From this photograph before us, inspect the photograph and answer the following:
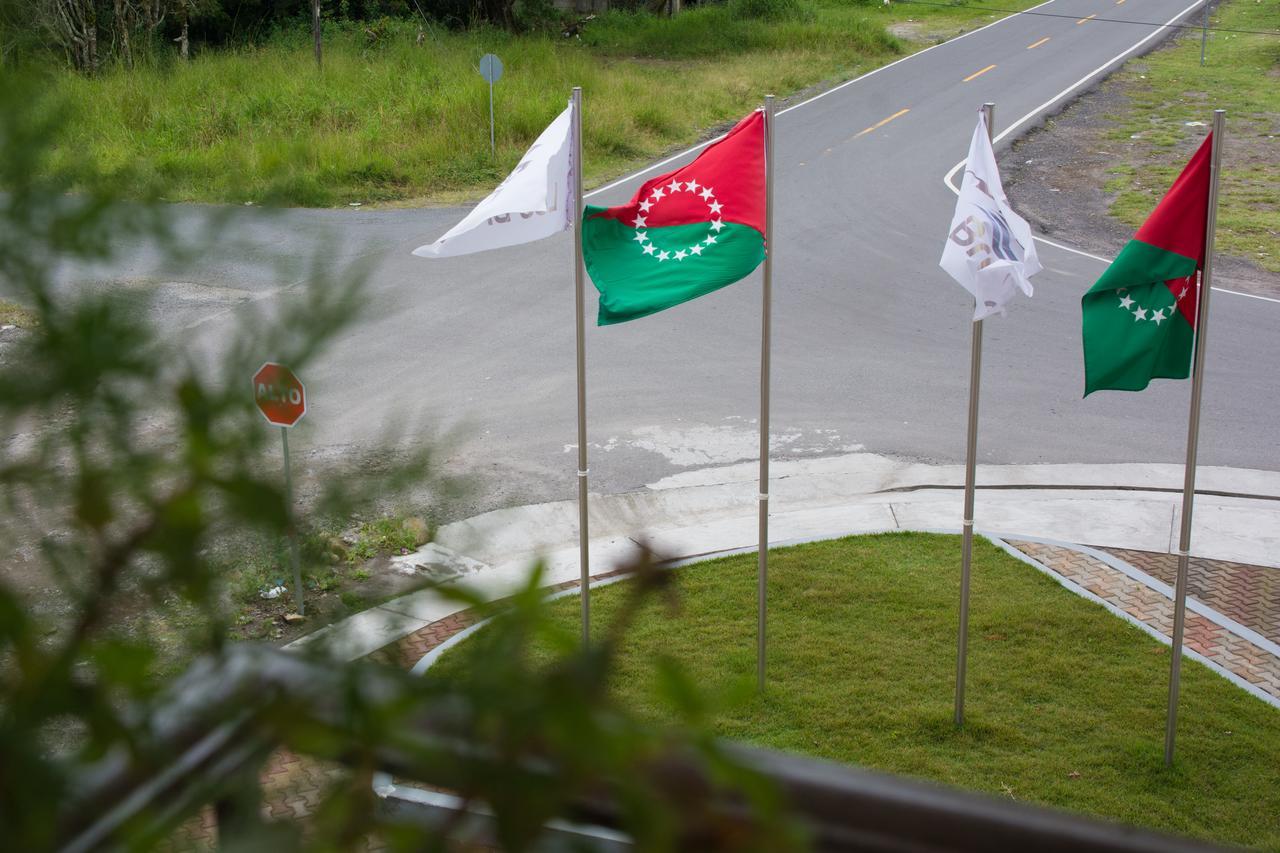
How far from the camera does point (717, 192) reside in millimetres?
7023

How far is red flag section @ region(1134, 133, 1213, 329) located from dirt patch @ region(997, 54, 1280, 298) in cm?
1040

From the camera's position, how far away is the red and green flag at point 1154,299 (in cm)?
629

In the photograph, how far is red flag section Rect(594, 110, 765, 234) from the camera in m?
7.00

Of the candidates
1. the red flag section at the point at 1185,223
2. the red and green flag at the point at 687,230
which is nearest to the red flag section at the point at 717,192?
the red and green flag at the point at 687,230

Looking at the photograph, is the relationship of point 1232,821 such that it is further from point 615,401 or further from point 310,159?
point 615,401

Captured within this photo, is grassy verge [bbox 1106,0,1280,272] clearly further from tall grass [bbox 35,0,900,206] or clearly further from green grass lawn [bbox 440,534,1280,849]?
green grass lawn [bbox 440,534,1280,849]

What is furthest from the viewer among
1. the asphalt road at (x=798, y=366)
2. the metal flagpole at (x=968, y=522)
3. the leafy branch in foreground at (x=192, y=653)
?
the asphalt road at (x=798, y=366)

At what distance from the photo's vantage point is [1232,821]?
6250 mm

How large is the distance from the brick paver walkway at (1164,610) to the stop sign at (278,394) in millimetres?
7446

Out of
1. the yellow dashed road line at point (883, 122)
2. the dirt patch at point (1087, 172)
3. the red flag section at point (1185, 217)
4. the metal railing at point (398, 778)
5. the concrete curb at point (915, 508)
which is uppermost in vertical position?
the metal railing at point (398, 778)

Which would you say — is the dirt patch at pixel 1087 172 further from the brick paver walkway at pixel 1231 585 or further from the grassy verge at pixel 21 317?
the grassy verge at pixel 21 317

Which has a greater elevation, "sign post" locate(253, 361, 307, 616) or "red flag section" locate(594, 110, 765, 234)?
"sign post" locate(253, 361, 307, 616)

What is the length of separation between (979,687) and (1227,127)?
68.5ft

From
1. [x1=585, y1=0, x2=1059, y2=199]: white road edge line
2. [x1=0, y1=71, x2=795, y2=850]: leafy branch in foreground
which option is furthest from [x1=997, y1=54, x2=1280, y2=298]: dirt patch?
[x1=0, y1=71, x2=795, y2=850]: leafy branch in foreground
